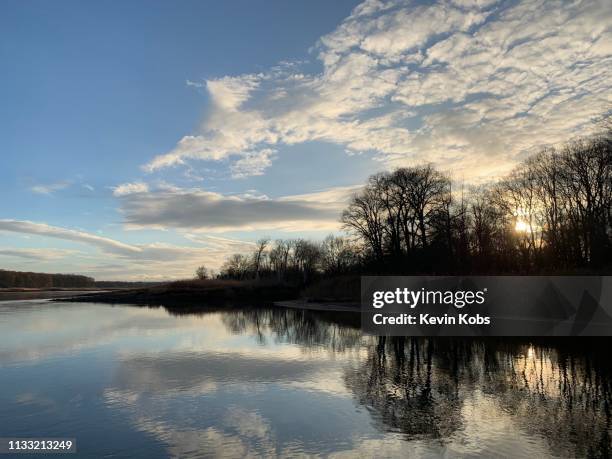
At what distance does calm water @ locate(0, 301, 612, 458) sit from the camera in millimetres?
8641

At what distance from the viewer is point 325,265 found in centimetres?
10475

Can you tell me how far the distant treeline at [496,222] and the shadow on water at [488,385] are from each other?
48.8 feet

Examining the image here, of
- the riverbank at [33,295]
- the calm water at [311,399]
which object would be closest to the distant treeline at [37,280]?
the riverbank at [33,295]

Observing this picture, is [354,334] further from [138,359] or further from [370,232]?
[370,232]

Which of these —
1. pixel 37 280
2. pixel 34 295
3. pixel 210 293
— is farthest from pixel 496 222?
pixel 37 280

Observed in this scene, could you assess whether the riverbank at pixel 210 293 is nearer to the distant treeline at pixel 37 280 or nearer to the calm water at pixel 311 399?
the calm water at pixel 311 399

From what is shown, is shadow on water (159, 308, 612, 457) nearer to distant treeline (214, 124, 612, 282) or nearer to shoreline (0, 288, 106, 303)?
distant treeline (214, 124, 612, 282)

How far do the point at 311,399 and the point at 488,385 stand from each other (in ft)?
17.1

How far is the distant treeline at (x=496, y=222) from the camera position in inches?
1593

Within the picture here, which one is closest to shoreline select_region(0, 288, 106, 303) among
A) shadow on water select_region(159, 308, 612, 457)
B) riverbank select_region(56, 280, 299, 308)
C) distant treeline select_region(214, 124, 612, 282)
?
riverbank select_region(56, 280, 299, 308)

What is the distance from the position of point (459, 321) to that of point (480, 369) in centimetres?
1827

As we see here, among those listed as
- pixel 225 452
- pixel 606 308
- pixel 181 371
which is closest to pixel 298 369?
pixel 181 371

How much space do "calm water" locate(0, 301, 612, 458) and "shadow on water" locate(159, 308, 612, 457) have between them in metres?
0.05

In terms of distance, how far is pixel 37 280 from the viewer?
16738 centimetres
